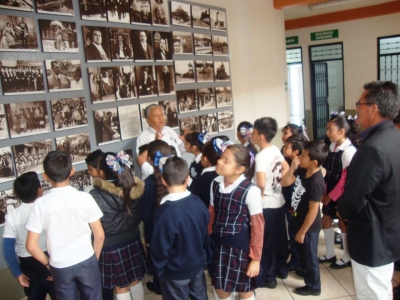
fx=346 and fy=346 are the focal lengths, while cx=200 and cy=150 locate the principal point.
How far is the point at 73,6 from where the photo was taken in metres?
2.85

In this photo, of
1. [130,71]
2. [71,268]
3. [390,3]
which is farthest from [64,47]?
[390,3]

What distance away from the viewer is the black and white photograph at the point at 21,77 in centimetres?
242

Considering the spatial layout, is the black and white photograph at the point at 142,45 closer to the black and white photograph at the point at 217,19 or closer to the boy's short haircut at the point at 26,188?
the black and white photograph at the point at 217,19

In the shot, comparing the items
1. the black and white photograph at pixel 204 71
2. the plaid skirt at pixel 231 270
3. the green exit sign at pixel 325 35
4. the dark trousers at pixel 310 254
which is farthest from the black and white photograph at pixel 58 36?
the green exit sign at pixel 325 35

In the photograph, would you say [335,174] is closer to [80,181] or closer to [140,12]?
[80,181]

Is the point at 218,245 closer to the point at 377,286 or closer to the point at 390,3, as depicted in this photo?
the point at 377,286

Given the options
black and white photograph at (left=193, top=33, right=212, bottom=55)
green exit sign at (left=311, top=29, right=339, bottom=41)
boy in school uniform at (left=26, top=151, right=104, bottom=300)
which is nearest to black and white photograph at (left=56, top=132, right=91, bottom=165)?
boy in school uniform at (left=26, top=151, right=104, bottom=300)

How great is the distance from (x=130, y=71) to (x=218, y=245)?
201cm

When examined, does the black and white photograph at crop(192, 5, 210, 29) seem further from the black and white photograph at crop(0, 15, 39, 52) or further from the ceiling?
the ceiling

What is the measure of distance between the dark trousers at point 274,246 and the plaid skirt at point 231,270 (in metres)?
0.54

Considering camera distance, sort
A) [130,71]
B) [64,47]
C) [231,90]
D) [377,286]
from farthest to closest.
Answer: [231,90] < [130,71] < [64,47] < [377,286]

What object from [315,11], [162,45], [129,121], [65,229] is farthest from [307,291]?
[315,11]

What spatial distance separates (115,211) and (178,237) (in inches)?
21.6

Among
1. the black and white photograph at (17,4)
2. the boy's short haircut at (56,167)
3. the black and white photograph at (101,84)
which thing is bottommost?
the boy's short haircut at (56,167)
